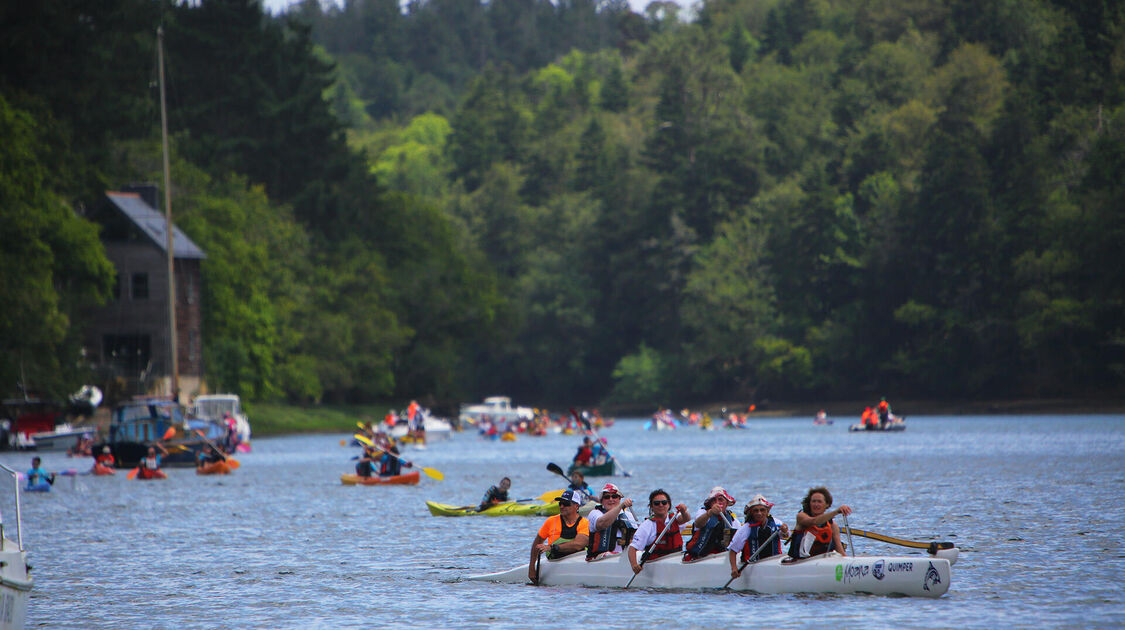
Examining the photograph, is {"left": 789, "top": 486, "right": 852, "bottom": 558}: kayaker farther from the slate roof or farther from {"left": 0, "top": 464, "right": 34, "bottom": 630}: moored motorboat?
the slate roof

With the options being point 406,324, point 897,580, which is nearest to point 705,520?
point 897,580

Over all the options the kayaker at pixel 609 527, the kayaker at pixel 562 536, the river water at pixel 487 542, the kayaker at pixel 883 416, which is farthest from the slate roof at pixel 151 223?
the kayaker at pixel 609 527

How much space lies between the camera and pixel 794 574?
74.1 feet

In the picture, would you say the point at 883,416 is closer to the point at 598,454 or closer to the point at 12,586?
the point at 598,454

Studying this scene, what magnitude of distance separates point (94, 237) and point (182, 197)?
15.5 metres

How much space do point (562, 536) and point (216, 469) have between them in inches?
1483

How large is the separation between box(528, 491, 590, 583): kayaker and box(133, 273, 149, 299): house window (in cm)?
6303

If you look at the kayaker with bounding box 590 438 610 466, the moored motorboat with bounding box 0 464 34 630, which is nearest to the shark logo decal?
the moored motorboat with bounding box 0 464 34 630

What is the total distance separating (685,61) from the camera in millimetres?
145875

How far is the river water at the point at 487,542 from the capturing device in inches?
886

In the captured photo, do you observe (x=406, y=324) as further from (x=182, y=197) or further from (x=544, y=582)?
(x=544, y=582)

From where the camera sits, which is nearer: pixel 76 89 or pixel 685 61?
pixel 76 89

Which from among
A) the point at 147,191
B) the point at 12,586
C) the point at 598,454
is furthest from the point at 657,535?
the point at 147,191

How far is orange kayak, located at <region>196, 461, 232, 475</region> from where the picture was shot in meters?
60.0
